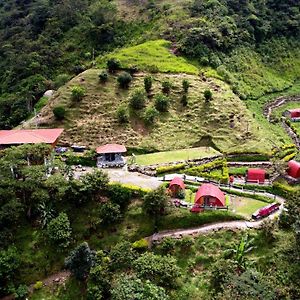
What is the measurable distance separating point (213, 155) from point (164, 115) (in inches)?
405

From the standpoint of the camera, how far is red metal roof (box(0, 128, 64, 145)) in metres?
49.1

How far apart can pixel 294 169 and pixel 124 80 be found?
27.1 meters

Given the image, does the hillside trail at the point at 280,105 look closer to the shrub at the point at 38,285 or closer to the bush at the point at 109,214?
the bush at the point at 109,214

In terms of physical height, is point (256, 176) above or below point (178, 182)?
below

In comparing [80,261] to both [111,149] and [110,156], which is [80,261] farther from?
[111,149]

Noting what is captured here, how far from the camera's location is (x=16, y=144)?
161ft

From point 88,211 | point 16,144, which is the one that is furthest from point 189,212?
point 16,144

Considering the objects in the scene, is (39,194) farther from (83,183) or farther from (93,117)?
(93,117)

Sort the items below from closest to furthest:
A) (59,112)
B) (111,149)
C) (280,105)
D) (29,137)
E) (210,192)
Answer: (210,192) → (29,137) → (111,149) → (59,112) → (280,105)

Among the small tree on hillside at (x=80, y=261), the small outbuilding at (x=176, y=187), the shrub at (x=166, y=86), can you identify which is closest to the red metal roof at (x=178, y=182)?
the small outbuilding at (x=176, y=187)

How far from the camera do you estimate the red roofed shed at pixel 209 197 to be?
42.8m

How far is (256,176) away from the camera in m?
47.5

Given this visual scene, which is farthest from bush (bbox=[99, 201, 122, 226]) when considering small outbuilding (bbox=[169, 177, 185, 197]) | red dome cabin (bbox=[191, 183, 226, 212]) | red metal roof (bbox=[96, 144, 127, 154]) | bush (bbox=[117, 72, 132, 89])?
bush (bbox=[117, 72, 132, 89])

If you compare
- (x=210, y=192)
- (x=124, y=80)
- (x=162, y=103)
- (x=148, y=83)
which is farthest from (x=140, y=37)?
(x=210, y=192)
